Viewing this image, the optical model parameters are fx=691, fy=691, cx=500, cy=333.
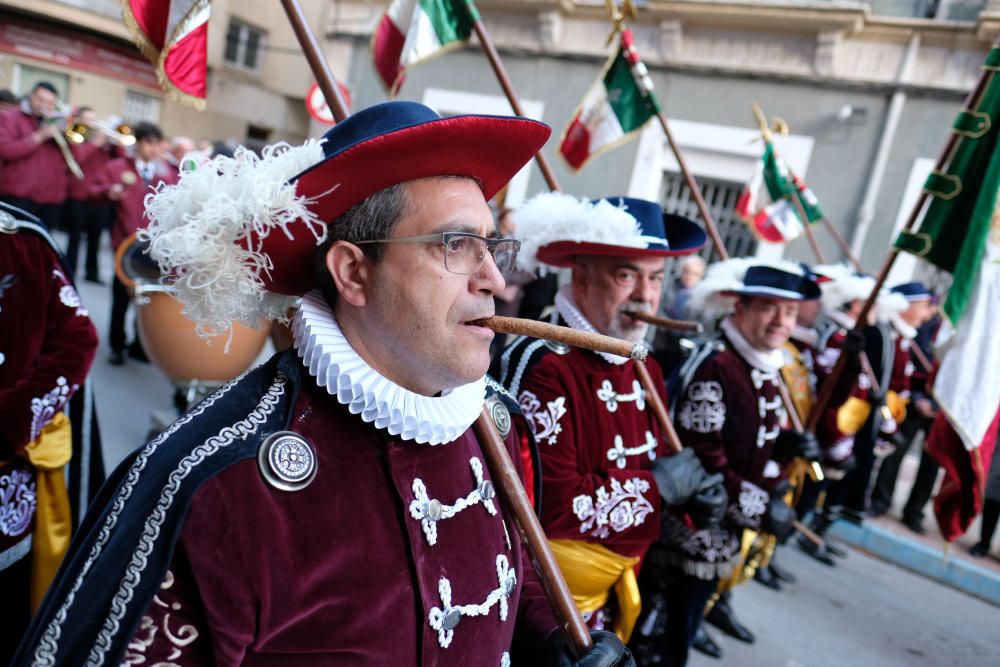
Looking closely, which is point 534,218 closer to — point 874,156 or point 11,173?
point 11,173

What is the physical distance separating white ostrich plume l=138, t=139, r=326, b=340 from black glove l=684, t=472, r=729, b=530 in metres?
1.84

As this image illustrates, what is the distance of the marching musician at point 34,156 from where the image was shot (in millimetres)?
7176

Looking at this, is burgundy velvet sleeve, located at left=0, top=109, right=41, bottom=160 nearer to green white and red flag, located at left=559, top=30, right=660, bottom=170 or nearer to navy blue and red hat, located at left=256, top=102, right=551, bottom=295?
green white and red flag, located at left=559, top=30, right=660, bottom=170

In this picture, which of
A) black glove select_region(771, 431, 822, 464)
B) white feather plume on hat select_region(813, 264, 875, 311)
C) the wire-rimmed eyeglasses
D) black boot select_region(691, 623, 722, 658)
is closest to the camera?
the wire-rimmed eyeglasses

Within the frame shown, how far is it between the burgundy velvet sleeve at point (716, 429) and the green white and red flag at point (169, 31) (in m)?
2.46

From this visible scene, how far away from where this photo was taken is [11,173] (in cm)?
727

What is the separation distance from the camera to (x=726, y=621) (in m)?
4.28

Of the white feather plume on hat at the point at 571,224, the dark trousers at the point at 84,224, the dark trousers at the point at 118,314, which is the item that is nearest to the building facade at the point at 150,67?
the dark trousers at the point at 84,224

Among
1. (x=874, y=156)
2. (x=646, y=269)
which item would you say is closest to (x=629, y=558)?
(x=646, y=269)

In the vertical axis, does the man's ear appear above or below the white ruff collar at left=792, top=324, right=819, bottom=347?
above

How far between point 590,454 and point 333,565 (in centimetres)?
138

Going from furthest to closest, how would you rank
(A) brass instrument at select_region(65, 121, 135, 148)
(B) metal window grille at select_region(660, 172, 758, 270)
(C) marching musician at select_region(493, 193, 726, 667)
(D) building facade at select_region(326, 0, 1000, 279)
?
(B) metal window grille at select_region(660, 172, 758, 270) < (D) building facade at select_region(326, 0, 1000, 279) < (A) brass instrument at select_region(65, 121, 135, 148) < (C) marching musician at select_region(493, 193, 726, 667)

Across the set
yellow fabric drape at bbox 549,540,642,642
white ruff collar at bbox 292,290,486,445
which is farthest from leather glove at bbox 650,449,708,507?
white ruff collar at bbox 292,290,486,445

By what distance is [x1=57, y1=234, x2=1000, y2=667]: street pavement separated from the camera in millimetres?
4270
